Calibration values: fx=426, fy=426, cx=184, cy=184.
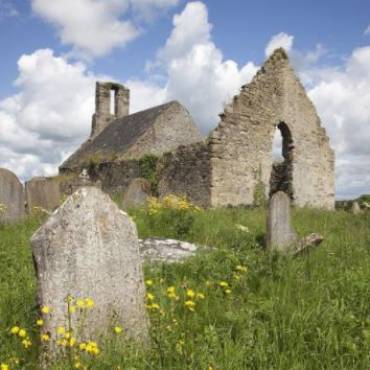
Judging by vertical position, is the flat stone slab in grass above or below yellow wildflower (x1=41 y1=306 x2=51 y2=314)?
above

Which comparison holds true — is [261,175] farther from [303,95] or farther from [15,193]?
[15,193]

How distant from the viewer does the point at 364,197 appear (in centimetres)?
1827

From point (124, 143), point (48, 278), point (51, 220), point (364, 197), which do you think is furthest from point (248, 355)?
point (124, 143)

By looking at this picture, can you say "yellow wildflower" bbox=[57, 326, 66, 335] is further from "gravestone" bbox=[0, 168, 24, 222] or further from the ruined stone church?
the ruined stone church

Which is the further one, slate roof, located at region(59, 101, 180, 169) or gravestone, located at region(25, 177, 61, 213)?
slate roof, located at region(59, 101, 180, 169)

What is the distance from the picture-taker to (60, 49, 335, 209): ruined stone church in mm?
13328

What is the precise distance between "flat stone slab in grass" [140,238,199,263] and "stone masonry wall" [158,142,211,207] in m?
6.54

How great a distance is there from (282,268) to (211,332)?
184cm

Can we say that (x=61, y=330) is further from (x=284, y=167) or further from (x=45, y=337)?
(x=284, y=167)

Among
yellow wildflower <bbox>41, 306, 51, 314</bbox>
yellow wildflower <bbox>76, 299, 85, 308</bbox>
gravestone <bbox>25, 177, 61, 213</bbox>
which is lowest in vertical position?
yellow wildflower <bbox>41, 306, 51, 314</bbox>

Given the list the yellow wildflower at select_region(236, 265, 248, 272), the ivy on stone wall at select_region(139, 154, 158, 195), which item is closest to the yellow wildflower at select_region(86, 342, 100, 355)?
the yellow wildflower at select_region(236, 265, 248, 272)

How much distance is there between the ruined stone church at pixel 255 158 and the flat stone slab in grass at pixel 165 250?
651 cm

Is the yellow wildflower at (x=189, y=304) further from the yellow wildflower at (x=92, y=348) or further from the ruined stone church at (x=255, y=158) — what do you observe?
the ruined stone church at (x=255, y=158)

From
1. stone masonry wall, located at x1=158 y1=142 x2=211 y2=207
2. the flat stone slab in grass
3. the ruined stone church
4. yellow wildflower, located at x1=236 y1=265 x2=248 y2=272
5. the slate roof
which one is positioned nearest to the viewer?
yellow wildflower, located at x1=236 y1=265 x2=248 y2=272
